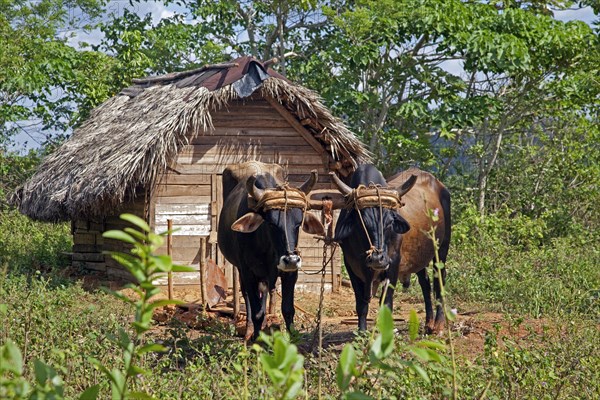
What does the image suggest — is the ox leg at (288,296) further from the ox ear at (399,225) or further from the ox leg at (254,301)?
the ox ear at (399,225)

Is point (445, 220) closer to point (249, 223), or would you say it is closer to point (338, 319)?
point (338, 319)

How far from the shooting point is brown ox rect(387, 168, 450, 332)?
8438 millimetres

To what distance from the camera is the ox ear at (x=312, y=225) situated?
24.9 ft

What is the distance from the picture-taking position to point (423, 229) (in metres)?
8.73

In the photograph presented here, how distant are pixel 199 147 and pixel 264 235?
4191 mm

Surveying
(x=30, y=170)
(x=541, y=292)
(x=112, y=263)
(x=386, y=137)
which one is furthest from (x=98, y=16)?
(x=541, y=292)

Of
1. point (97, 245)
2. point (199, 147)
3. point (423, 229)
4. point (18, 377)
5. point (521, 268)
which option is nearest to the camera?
point (18, 377)

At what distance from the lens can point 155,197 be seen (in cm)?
1148

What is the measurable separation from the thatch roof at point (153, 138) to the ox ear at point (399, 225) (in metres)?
4.13

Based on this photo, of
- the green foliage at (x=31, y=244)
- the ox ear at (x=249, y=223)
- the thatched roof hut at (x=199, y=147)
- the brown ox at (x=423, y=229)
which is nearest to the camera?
the ox ear at (x=249, y=223)

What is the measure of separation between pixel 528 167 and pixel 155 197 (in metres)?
8.80

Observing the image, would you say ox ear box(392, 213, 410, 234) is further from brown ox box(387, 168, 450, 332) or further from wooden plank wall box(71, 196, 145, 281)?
wooden plank wall box(71, 196, 145, 281)

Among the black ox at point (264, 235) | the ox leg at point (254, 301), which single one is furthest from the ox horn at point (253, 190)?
the ox leg at point (254, 301)

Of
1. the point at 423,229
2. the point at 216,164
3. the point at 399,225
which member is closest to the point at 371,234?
the point at 399,225
